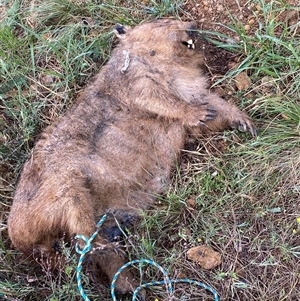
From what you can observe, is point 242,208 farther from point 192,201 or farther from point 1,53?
point 1,53

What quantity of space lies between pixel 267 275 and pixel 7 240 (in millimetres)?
2282

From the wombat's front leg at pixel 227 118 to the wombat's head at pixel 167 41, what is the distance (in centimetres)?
56

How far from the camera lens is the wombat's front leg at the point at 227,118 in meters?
5.12

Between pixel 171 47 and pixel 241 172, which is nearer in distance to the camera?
pixel 241 172

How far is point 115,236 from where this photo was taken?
4.91 m

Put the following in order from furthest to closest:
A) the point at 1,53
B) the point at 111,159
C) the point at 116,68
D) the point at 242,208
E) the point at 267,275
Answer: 1. the point at 1,53
2. the point at 116,68
3. the point at 111,159
4. the point at 242,208
5. the point at 267,275

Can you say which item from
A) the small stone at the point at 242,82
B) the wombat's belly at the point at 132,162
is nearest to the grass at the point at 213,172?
the small stone at the point at 242,82

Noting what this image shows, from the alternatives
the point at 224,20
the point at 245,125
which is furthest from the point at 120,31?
the point at 245,125

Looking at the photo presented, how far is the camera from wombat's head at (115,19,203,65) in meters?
5.61

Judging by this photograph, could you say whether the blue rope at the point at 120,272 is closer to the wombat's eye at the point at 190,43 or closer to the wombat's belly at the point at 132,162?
the wombat's belly at the point at 132,162

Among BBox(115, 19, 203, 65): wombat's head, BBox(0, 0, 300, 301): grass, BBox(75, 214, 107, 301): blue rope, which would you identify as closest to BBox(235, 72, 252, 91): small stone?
BBox(0, 0, 300, 301): grass

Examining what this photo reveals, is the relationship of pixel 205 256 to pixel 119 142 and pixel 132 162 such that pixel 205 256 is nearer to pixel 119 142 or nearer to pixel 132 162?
pixel 132 162

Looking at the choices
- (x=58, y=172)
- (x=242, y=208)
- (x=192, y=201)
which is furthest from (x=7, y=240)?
(x=242, y=208)

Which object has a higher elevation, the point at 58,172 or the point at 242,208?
the point at 58,172
